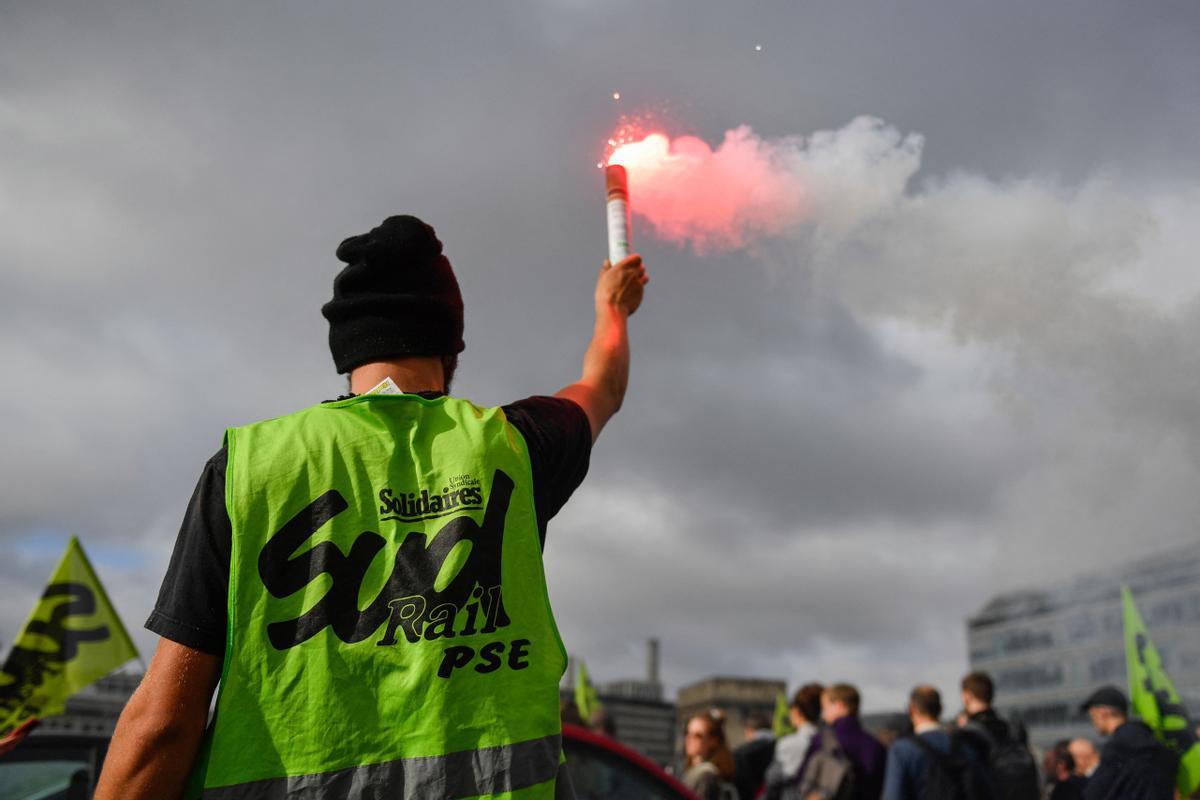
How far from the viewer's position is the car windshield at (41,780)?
436cm

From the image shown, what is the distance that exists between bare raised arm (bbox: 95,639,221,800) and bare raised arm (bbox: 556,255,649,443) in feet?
2.90

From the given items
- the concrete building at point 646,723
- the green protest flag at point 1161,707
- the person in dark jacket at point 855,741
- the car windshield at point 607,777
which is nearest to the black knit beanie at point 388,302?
the car windshield at point 607,777

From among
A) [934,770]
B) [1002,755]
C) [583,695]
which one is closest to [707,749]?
[934,770]

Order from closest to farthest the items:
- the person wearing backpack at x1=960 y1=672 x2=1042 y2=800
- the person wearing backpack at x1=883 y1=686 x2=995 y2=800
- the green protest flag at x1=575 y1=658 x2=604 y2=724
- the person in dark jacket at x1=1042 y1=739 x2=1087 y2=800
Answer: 1. the person wearing backpack at x1=883 y1=686 x2=995 y2=800
2. the person wearing backpack at x1=960 y1=672 x2=1042 y2=800
3. the person in dark jacket at x1=1042 y1=739 x2=1087 y2=800
4. the green protest flag at x1=575 y1=658 x2=604 y2=724

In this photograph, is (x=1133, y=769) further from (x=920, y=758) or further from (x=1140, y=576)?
(x=1140, y=576)

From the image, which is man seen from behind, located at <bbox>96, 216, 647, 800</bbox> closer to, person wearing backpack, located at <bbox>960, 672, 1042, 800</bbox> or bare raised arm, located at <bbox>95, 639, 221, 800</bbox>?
bare raised arm, located at <bbox>95, 639, 221, 800</bbox>

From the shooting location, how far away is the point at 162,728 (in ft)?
5.47

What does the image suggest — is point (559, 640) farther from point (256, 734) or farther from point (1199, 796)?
point (1199, 796)

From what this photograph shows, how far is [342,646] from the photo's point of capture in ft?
5.69

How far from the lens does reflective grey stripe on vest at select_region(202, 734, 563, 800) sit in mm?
1664

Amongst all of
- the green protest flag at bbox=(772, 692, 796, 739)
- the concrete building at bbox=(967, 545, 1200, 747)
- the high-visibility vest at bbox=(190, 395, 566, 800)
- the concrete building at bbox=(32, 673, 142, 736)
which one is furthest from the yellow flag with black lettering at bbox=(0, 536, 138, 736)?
the concrete building at bbox=(967, 545, 1200, 747)

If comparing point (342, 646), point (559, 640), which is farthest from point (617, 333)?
point (342, 646)

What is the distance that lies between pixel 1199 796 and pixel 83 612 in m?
8.85

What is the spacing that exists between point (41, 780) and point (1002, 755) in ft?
20.1
